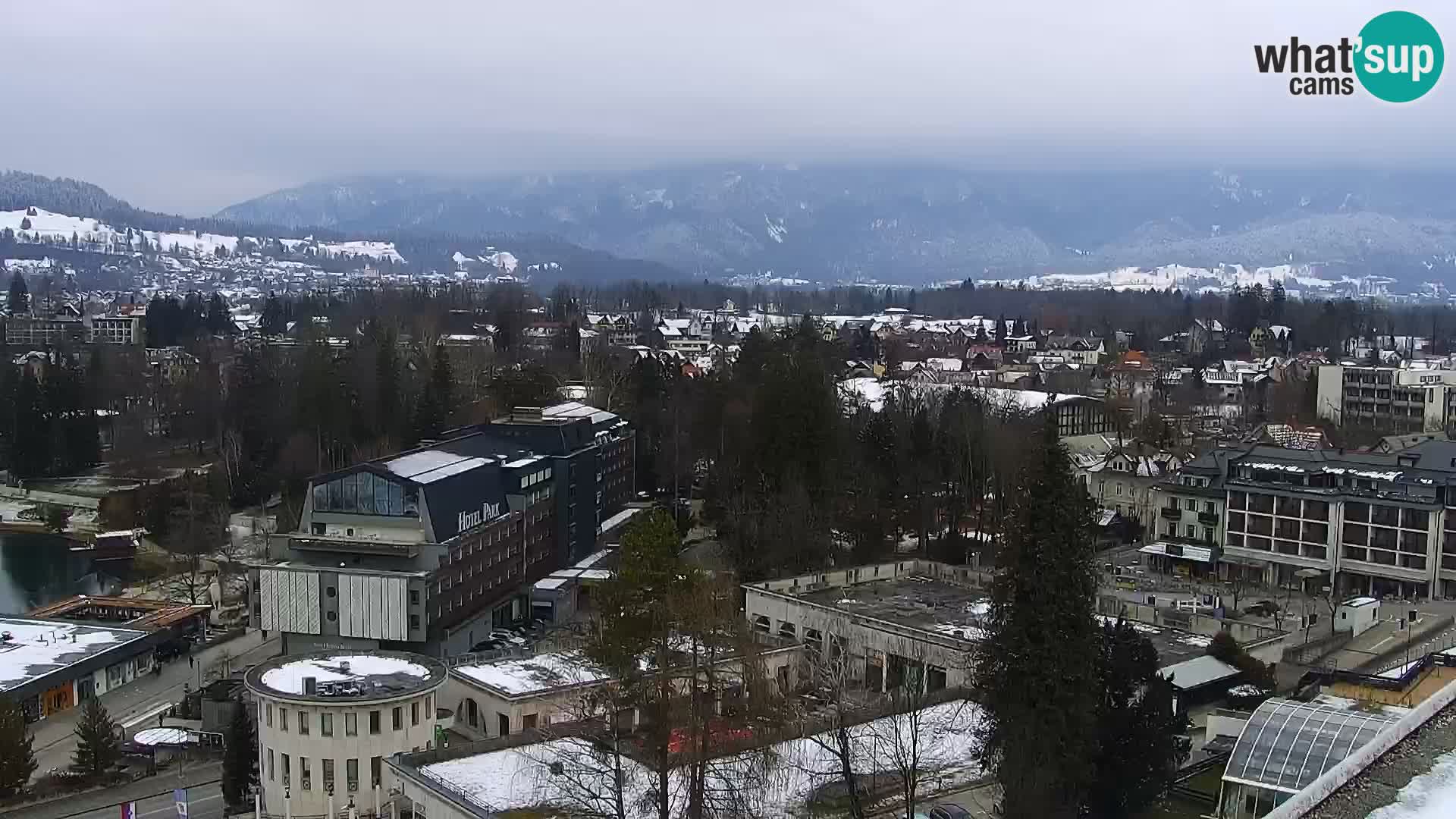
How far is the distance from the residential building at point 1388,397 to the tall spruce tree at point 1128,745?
112ft

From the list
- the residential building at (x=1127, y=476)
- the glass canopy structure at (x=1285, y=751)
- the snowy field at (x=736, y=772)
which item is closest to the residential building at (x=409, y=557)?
the snowy field at (x=736, y=772)

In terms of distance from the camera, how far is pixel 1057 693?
46.1 feet

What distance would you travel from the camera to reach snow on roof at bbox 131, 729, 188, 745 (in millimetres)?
20250

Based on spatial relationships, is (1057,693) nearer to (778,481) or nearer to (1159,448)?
(778,481)

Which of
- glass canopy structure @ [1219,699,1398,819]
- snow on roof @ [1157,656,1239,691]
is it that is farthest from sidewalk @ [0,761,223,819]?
snow on roof @ [1157,656,1239,691]

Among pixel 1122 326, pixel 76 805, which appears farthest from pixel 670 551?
pixel 1122 326

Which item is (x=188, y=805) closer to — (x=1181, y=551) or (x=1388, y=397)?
(x=1181, y=551)

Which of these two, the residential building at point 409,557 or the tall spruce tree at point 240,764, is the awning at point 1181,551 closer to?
the residential building at point 409,557

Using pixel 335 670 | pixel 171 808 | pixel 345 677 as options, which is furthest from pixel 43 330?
pixel 345 677

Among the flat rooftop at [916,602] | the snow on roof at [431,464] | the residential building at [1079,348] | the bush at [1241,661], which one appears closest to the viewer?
the bush at [1241,661]

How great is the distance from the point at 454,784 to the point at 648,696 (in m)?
3.18

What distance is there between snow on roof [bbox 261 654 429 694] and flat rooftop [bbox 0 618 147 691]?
8.51 m

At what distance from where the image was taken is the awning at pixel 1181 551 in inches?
1140

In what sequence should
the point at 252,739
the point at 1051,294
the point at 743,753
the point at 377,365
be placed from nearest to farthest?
1. the point at 743,753
2. the point at 252,739
3. the point at 377,365
4. the point at 1051,294
